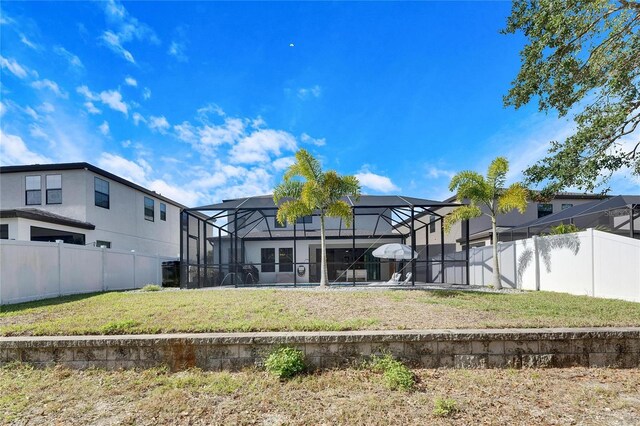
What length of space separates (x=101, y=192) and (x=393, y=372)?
15364mm

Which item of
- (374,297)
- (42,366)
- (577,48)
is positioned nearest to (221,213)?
(374,297)

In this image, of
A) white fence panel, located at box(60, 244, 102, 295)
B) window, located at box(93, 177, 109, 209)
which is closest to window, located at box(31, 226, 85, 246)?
window, located at box(93, 177, 109, 209)

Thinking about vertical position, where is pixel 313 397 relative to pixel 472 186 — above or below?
below

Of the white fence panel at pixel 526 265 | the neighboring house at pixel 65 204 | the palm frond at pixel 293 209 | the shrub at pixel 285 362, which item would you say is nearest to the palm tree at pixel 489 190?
the white fence panel at pixel 526 265

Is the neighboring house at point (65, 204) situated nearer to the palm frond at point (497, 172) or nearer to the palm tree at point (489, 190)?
the palm tree at point (489, 190)

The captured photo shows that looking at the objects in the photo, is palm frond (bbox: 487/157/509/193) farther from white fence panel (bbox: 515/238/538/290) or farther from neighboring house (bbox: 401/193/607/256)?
neighboring house (bbox: 401/193/607/256)

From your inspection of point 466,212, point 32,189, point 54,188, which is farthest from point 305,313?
point 32,189

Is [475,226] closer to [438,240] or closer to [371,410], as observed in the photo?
[438,240]

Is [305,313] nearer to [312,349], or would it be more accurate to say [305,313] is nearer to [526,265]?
[312,349]

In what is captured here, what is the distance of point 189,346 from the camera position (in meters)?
4.11

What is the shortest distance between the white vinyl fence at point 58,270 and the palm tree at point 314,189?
5.80 m

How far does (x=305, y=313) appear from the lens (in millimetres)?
5488

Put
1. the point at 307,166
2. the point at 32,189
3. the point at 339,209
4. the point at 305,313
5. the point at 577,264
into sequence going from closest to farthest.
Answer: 1. the point at 305,313
2. the point at 577,264
3. the point at 307,166
4. the point at 339,209
5. the point at 32,189

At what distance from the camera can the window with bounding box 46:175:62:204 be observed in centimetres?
1387
